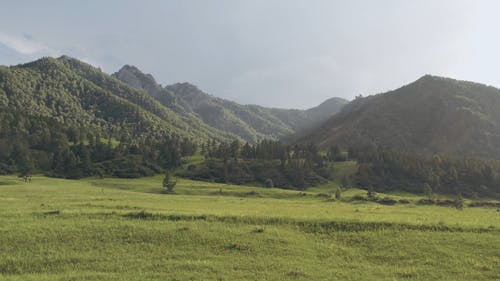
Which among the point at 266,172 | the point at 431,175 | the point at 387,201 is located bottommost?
the point at 387,201

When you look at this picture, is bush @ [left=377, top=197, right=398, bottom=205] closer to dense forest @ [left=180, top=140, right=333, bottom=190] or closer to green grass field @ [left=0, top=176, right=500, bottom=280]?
dense forest @ [left=180, top=140, right=333, bottom=190]

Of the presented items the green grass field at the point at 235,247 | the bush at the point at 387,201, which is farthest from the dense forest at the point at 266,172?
the green grass field at the point at 235,247

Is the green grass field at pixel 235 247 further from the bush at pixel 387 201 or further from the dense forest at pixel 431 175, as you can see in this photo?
the dense forest at pixel 431 175

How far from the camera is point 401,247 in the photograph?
26656 millimetres

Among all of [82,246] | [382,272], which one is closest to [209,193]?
[82,246]

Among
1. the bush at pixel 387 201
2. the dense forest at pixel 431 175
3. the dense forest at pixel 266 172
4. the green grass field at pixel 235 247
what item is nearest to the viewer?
the green grass field at pixel 235 247

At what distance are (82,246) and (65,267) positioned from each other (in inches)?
135

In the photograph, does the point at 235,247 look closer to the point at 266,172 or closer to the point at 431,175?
the point at 266,172

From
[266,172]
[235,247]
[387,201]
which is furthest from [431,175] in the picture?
[235,247]

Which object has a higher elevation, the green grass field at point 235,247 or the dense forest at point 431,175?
the dense forest at point 431,175

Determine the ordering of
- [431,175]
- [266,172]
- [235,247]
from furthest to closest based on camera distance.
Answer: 1. [266,172]
2. [431,175]
3. [235,247]

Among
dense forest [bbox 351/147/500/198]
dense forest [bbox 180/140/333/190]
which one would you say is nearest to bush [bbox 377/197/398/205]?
dense forest [bbox 351/147/500/198]

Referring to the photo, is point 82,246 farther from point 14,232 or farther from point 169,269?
point 169,269

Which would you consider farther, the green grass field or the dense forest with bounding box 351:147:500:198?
the dense forest with bounding box 351:147:500:198
